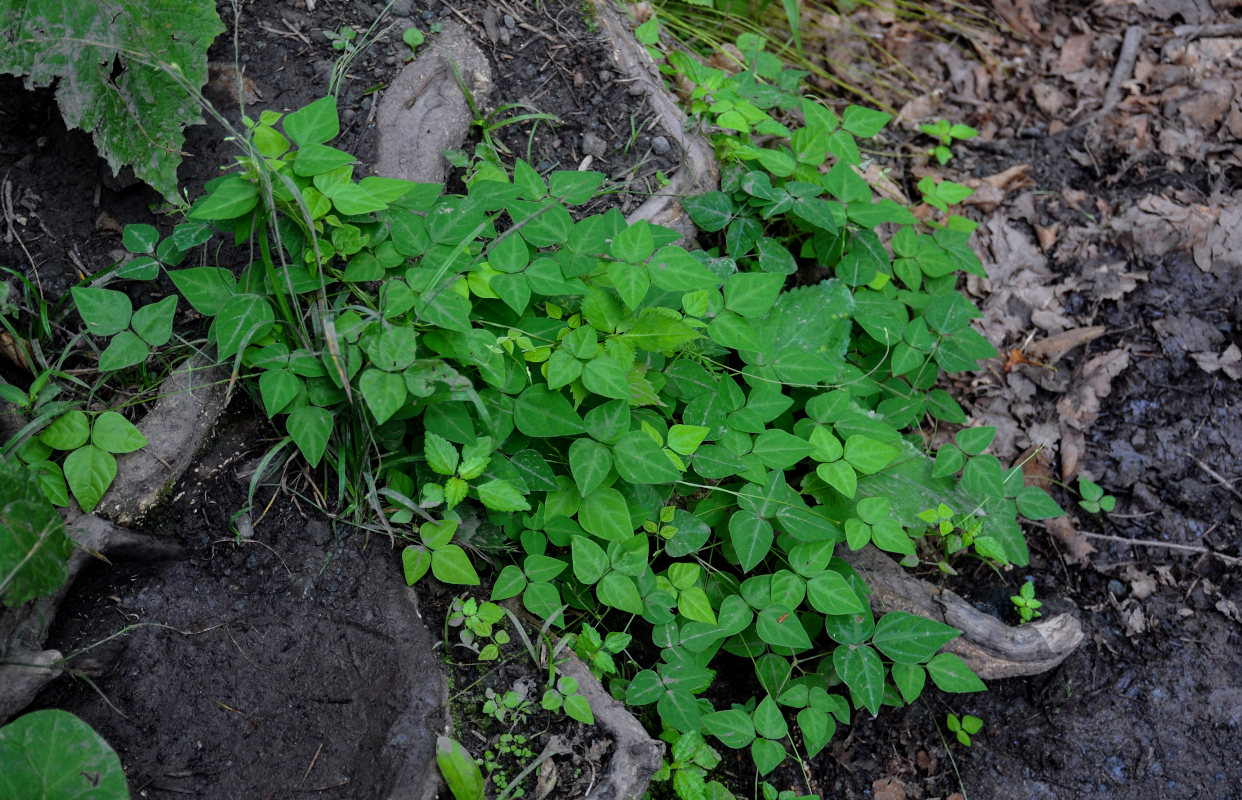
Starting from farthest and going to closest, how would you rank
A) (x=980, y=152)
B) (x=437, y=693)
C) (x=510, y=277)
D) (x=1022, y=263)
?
(x=980, y=152), (x=1022, y=263), (x=510, y=277), (x=437, y=693)

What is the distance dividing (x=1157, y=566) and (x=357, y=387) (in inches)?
103

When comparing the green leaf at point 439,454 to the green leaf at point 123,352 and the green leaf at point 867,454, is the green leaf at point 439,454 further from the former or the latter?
the green leaf at point 867,454

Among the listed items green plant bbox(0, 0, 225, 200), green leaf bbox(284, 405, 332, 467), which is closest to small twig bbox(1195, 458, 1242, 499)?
green leaf bbox(284, 405, 332, 467)

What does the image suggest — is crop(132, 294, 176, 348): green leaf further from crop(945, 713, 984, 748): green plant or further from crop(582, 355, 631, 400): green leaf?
crop(945, 713, 984, 748): green plant

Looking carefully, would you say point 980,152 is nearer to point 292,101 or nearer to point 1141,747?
point 1141,747

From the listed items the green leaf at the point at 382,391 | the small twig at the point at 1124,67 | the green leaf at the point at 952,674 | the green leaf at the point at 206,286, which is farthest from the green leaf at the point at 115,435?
the small twig at the point at 1124,67

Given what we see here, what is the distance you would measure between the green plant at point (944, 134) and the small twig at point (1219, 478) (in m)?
1.57

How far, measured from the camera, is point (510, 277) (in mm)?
1810

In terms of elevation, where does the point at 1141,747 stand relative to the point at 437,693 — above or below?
below

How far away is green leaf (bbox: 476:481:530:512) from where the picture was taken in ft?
5.65

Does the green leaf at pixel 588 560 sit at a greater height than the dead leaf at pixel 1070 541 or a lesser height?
greater

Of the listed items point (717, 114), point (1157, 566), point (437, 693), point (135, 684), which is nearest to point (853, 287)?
point (717, 114)

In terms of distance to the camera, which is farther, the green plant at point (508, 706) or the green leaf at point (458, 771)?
the green plant at point (508, 706)

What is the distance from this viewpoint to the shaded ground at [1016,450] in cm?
162
